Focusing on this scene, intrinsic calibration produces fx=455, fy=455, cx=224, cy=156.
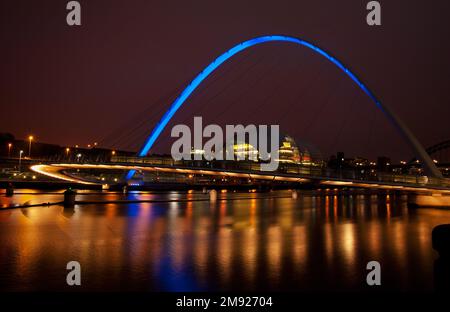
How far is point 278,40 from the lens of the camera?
173 ft

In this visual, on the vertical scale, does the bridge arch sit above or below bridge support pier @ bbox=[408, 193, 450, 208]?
above

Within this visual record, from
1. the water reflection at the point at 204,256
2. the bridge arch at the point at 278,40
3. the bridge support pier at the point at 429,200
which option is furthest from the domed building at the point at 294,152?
the water reflection at the point at 204,256

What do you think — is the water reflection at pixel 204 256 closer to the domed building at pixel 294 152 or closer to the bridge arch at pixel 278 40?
the bridge arch at pixel 278 40

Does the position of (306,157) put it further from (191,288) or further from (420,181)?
(191,288)

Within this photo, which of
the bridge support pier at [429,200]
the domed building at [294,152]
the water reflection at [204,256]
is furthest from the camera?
the domed building at [294,152]

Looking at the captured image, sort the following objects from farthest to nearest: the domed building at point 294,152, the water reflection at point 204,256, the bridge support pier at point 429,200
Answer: the domed building at point 294,152
the bridge support pier at point 429,200
the water reflection at point 204,256

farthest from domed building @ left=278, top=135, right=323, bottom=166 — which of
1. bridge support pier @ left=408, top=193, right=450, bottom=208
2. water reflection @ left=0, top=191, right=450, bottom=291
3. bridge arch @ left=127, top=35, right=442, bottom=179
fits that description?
water reflection @ left=0, top=191, right=450, bottom=291

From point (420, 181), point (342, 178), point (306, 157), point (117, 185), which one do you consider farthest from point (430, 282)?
point (306, 157)

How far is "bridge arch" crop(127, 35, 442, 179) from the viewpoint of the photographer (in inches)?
1594

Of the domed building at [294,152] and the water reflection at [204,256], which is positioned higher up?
the domed building at [294,152]

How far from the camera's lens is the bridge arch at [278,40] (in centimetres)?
4050

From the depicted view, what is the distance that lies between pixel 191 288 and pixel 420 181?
33952 mm

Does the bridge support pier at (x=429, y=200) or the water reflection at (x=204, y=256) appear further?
the bridge support pier at (x=429, y=200)

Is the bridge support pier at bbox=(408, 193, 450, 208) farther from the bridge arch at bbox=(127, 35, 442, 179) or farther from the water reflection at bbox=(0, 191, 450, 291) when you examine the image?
the water reflection at bbox=(0, 191, 450, 291)
